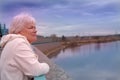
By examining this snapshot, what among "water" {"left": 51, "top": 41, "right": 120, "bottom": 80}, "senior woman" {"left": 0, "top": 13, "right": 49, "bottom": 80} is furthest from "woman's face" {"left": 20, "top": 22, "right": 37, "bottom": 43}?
"water" {"left": 51, "top": 41, "right": 120, "bottom": 80}

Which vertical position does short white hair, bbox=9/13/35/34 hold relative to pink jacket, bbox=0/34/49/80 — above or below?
above

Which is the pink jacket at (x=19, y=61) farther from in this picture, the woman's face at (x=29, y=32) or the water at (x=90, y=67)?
the water at (x=90, y=67)

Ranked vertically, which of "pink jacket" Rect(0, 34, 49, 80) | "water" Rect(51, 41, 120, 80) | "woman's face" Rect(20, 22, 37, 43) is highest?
"woman's face" Rect(20, 22, 37, 43)

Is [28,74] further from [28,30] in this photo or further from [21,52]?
[28,30]

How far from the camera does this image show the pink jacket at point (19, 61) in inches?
82.8

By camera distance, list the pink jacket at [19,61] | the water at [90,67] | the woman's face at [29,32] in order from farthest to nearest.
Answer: the water at [90,67]
the woman's face at [29,32]
the pink jacket at [19,61]

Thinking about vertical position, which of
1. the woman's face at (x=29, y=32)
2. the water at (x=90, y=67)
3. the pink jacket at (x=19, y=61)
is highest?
the woman's face at (x=29, y=32)

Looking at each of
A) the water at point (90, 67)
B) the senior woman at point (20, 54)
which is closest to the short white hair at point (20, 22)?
the senior woman at point (20, 54)

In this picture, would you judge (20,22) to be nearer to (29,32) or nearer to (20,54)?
(29,32)

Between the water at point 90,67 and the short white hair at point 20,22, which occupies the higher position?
the short white hair at point 20,22

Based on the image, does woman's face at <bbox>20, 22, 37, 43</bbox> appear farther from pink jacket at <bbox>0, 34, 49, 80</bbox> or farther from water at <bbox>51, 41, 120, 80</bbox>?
water at <bbox>51, 41, 120, 80</bbox>

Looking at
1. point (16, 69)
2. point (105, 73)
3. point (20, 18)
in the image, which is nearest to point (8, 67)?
point (16, 69)

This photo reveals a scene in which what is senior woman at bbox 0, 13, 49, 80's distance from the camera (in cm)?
211

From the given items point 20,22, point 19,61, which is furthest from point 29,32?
point 19,61
